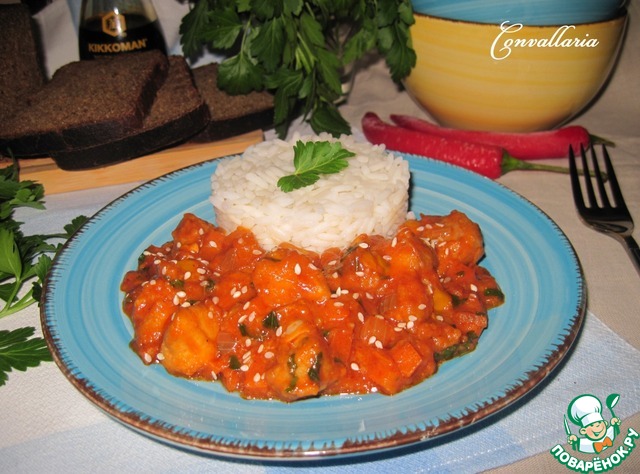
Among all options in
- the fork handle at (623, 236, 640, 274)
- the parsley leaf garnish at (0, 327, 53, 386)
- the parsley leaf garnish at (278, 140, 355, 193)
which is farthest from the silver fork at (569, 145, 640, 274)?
the parsley leaf garnish at (0, 327, 53, 386)

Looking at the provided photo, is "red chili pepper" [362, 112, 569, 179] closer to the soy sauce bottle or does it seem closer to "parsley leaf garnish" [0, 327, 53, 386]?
the soy sauce bottle

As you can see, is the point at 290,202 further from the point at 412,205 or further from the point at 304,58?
the point at 304,58

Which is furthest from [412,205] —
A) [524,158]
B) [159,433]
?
[159,433]

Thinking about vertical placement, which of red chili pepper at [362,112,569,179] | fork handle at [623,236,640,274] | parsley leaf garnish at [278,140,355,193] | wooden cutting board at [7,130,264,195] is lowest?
wooden cutting board at [7,130,264,195]

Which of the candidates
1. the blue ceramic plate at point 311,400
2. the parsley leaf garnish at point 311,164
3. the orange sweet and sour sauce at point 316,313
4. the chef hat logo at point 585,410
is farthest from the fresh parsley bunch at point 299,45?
the chef hat logo at point 585,410

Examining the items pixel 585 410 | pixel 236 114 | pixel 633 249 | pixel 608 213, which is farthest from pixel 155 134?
pixel 585 410

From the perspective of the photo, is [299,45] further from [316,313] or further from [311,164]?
[316,313]
